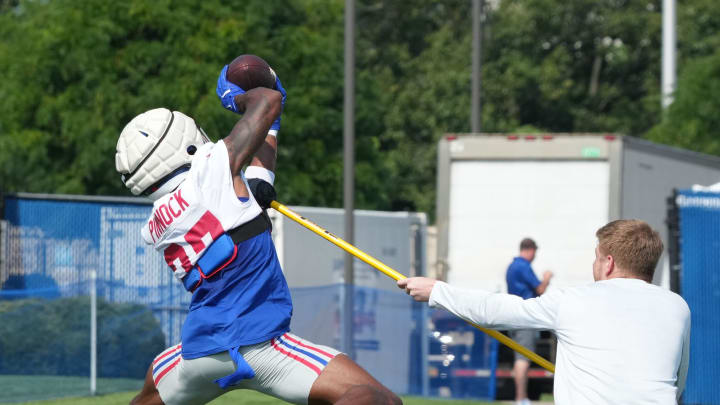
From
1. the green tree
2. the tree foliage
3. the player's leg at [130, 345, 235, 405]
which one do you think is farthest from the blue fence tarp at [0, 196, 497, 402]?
the green tree

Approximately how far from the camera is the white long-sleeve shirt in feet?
14.4

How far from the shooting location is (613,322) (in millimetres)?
4402

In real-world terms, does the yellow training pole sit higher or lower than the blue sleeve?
higher

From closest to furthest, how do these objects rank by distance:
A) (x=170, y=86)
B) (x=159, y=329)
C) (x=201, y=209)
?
(x=201, y=209)
(x=159, y=329)
(x=170, y=86)

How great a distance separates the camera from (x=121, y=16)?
2394cm

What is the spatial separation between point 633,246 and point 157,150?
189 cm

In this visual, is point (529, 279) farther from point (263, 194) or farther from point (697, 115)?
point (697, 115)

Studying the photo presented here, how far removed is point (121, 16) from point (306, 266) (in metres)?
9.55

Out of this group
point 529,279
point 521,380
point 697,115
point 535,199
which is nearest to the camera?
point 521,380

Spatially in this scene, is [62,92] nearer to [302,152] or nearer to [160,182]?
[302,152]

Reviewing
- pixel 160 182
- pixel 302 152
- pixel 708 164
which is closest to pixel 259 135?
pixel 160 182

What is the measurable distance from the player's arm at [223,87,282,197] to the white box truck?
10.2m

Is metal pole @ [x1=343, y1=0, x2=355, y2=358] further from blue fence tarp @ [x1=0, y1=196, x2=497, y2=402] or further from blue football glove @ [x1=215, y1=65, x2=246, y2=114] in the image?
blue football glove @ [x1=215, y1=65, x2=246, y2=114]

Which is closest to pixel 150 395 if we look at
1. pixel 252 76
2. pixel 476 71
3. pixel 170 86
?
pixel 252 76
